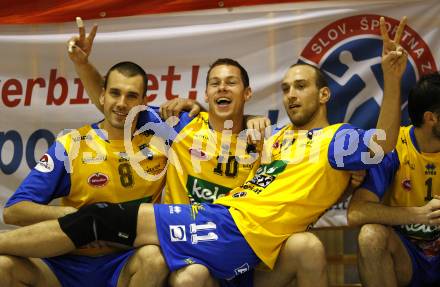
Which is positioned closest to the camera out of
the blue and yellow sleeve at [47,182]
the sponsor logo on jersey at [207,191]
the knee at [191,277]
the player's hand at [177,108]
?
the knee at [191,277]

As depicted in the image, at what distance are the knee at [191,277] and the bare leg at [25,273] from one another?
60 cm

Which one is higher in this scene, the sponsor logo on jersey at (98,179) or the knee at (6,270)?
the sponsor logo on jersey at (98,179)

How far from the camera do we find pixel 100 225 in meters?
2.78

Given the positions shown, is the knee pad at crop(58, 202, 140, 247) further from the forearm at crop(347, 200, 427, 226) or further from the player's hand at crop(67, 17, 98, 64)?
the forearm at crop(347, 200, 427, 226)

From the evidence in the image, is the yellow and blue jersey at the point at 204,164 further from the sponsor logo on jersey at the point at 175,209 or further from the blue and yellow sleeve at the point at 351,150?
the blue and yellow sleeve at the point at 351,150

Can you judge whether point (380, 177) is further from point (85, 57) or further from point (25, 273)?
point (25, 273)

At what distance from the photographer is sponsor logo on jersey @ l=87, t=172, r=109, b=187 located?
121 inches

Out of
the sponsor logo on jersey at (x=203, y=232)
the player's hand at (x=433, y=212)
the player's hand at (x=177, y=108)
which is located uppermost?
the player's hand at (x=177, y=108)

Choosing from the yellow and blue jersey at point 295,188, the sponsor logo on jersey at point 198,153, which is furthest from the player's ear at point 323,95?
the sponsor logo on jersey at point 198,153

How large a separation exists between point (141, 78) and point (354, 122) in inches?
48.5

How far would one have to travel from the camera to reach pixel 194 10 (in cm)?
376

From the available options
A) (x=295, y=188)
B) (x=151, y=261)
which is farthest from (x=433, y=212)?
(x=151, y=261)

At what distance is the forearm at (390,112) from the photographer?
8.79 feet

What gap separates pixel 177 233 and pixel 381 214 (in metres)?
0.91
